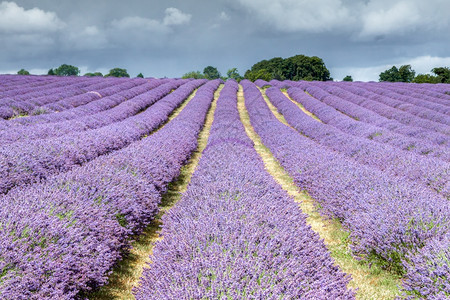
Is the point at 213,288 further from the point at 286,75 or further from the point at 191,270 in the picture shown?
the point at 286,75

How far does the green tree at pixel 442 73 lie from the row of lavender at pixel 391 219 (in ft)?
160

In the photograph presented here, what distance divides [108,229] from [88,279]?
737 millimetres

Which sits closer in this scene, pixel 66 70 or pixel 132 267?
pixel 132 267

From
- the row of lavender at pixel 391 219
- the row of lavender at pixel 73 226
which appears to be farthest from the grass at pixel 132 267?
the row of lavender at pixel 391 219

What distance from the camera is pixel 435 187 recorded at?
581cm

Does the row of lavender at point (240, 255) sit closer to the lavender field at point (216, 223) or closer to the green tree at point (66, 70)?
the lavender field at point (216, 223)

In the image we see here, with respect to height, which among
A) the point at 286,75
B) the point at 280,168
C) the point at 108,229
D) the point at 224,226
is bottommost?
the point at 280,168

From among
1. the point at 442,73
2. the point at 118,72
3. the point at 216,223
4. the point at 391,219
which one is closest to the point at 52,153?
the point at 216,223

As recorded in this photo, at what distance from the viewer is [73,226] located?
2.99 m

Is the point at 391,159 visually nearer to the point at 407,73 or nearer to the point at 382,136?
the point at 382,136

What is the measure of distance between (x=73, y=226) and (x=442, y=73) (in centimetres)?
5645

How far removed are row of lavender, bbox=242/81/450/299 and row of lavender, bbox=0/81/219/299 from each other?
288cm

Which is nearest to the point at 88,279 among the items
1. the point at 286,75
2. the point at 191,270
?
the point at 191,270

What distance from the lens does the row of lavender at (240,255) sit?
2.06m
